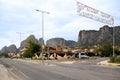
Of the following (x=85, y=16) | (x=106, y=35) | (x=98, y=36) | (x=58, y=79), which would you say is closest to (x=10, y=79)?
(x=58, y=79)

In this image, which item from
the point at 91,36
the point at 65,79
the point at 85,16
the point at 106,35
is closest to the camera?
the point at 65,79

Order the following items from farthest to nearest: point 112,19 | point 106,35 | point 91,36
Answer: point 91,36
point 106,35
point 112,19

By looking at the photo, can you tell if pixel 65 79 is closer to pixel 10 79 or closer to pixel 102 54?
pixel 10 79

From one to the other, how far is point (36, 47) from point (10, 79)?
353 ft

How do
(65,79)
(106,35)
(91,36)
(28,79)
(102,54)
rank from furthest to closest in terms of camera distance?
(91,36), (106,35), (102,54), (28,79), (65,79)

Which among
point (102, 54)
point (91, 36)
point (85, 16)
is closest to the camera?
point (85, 16)

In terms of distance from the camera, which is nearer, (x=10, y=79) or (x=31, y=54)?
(x=10, y=79)

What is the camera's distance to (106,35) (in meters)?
169

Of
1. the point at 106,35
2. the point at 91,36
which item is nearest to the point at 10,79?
the point at 106,35

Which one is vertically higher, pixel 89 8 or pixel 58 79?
pixel 89 8

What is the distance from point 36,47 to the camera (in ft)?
437

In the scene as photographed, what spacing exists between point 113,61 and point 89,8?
15021 millimetres

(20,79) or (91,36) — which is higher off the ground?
(91,36)

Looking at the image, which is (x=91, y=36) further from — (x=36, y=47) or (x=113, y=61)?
(x=113, y=61)
